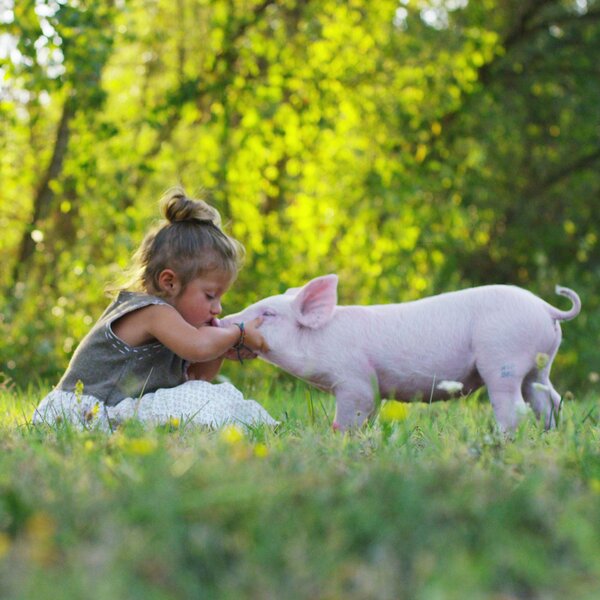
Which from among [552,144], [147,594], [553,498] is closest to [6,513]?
[147,594]

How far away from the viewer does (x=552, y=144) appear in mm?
12695

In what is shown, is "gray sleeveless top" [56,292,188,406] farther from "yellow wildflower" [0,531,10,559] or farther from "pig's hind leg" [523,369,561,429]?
"yellow wildflower" [0,531,10,559]

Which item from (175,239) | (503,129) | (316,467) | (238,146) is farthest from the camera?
(503,129)

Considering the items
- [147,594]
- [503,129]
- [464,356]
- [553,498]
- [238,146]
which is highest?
[503,129]

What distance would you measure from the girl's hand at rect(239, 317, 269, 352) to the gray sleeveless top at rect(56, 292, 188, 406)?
0.43m

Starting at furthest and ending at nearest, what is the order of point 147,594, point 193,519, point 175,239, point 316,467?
point 175,239, point 316,467, point 193,519, point 147,594

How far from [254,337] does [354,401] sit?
48cm

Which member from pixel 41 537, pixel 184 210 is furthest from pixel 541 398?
pixel 41 537

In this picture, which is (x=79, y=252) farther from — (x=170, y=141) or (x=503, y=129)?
(x=503, y=129)

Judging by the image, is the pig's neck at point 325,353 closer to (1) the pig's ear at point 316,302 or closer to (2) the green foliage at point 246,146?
(1) the pig's ear at point 316,302

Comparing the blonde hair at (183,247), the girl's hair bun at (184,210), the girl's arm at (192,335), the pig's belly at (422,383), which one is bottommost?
the pig's belly at (422,383)

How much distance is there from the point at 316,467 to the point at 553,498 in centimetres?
60

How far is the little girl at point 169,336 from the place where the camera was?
3.92m

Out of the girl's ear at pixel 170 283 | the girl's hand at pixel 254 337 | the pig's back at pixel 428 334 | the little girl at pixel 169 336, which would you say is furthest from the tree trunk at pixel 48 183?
the pig's back at pixel 428 334
